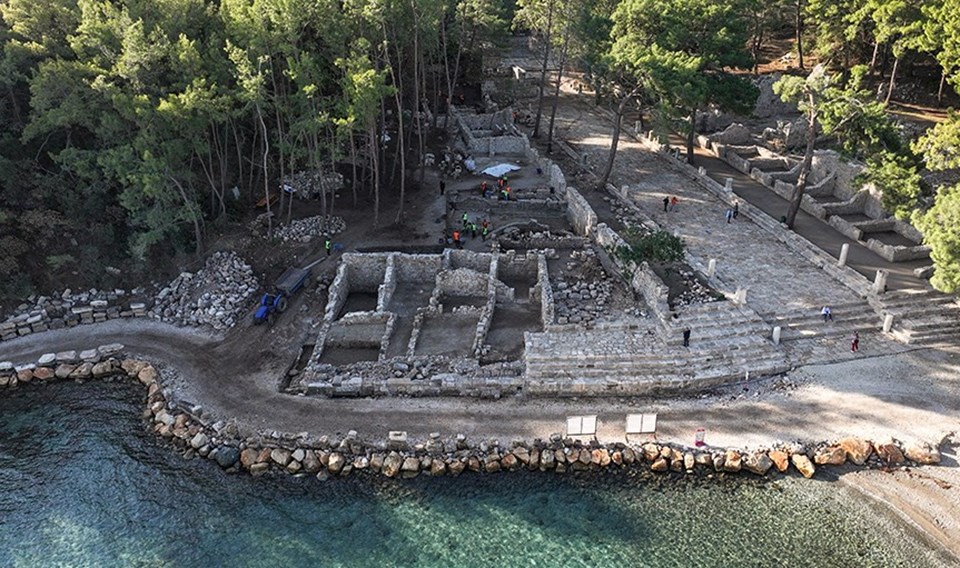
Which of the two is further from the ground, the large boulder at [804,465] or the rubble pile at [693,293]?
the rubble pile at [693,293]

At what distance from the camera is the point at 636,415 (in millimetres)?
26766

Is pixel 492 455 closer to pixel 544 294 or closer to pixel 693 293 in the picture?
pixel 544 294

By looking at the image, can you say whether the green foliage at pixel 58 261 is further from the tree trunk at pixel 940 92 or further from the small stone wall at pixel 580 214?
the tree trunk at pixel 940 92

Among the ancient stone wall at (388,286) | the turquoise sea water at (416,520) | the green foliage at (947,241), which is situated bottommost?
the turquoise sea water at (416,520)

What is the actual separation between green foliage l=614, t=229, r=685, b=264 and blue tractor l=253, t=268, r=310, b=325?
1706 centimetres

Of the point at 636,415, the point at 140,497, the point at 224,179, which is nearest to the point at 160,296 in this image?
the point at 224,179

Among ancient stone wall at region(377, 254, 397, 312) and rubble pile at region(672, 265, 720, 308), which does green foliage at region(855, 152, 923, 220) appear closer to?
rubble pile at region(672, 265, 720, 308)

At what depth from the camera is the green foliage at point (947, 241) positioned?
87.5ft

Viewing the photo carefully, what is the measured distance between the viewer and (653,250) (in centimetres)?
3225

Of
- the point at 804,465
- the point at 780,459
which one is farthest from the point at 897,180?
the point at 780,459

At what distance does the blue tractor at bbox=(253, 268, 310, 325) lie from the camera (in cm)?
3353

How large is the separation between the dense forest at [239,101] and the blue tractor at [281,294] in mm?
5523

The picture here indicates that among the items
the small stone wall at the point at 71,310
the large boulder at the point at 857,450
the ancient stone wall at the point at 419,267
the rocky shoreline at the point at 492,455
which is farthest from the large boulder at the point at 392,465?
the small stone wall at the point at 71,310

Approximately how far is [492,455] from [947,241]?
20.5m
